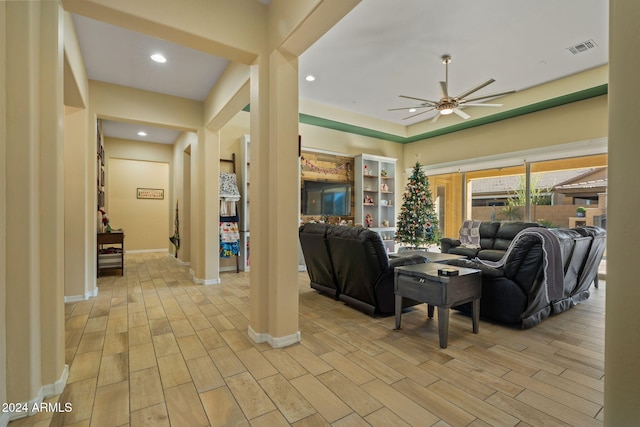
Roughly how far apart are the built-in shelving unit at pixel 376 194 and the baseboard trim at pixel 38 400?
5.60 m

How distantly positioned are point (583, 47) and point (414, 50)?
2106mm

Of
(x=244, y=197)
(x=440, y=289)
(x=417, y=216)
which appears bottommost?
(x=440, y=289)

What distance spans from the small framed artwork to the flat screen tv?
187 inches

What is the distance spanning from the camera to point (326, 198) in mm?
6520

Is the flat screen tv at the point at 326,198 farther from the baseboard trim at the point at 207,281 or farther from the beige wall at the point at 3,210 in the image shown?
the beige wall at the point at 3,210

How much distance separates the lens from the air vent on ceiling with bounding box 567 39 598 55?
373 cm

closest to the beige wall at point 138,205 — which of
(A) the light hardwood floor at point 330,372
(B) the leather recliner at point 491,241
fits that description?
(A) the light hardwood floor at point 330,372

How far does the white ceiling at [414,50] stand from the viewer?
309 cm

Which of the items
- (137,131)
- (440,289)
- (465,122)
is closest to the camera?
(440,289)

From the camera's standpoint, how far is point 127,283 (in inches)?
189

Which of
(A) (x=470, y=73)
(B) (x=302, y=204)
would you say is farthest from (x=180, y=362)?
(A) (x=470, y=73)

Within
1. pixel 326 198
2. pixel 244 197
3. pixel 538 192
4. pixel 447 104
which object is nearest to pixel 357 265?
pixel 447 104

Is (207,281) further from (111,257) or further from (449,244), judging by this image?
(449,244)

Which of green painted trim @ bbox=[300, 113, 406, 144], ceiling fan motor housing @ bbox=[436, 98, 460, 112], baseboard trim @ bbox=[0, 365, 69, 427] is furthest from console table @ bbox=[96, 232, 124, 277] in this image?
ceiling fan motor housing @ bbox=[436, 98, 460, 112]
